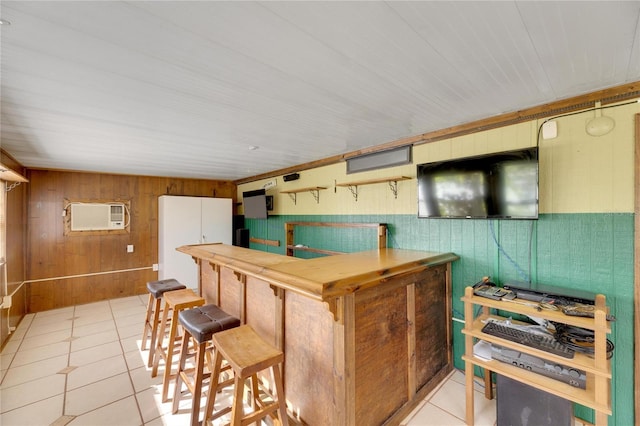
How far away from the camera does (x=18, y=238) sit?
3.98 meters

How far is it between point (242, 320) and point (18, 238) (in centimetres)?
406

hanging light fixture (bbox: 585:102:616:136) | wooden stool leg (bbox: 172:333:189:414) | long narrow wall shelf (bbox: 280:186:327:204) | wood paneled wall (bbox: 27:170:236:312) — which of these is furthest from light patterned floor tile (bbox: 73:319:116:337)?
hanging light fixture (bbox: 585:102:616:136)

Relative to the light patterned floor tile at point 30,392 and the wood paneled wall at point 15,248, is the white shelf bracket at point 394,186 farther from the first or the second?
the wood paneled wall at point 15,248

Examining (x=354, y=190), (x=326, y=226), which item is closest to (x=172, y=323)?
(x=326, y=226)

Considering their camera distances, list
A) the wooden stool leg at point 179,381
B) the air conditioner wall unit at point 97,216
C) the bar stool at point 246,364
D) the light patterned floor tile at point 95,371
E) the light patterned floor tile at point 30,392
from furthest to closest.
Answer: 1. the air conditioner wall unit at point 97,216
2. the light patterned floor tile at point 95,371
3. the light patterned floor tile at point 30,392
4. the wooden stool leg at point 179,381
5. the bar stool at point 246,364

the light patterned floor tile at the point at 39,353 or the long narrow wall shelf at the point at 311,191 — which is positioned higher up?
the long narrow wall shelf at the point at 311,191

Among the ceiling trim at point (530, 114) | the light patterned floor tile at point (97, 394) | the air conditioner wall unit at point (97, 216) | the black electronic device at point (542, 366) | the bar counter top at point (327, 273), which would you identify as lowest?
the light patterned floor tile at point (97, 394)

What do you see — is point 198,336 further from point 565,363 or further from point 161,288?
point 565,363

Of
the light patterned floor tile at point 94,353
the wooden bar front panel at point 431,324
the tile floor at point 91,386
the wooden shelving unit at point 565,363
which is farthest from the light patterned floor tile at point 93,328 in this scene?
the wooden shelving unit at point 565,363

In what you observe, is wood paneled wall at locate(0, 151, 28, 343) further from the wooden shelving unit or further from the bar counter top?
the wooden shelving unit

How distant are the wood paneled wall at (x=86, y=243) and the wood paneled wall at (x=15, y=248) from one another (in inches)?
6.9

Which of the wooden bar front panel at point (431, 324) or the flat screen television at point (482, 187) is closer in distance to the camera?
the flat screen television at point (482, 187)

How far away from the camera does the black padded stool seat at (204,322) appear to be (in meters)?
1.95

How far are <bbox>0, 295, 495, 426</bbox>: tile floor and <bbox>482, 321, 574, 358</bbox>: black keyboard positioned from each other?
72cm
